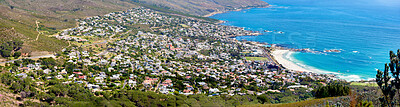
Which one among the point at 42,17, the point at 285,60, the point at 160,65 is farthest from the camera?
the point at 42,17

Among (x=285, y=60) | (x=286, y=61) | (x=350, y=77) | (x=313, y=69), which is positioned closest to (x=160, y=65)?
(x=286, y=61)

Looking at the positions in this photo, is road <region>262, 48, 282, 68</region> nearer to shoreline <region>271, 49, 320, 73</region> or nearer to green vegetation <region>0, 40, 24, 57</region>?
shoreline <region>271, 49, 320, 73</region>

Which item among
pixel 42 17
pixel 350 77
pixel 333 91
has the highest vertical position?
pixel 42 17

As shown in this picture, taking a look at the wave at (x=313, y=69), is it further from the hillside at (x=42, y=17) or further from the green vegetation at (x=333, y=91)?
the hillside at (x=42, y=17)

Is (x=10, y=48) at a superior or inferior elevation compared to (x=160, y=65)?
superior

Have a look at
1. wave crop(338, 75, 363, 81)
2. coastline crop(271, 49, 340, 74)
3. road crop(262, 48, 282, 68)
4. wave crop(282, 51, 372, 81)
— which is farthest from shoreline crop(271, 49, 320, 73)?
wave crop(338, 75, 363, 81)

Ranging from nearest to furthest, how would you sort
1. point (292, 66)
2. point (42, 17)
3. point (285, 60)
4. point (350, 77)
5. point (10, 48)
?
1. point (10, 48)
2. point (350, 77)
3. point (292, 66)
4. point (285, 60)
5. point (42, 17)

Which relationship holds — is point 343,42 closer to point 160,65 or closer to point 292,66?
point 292,66

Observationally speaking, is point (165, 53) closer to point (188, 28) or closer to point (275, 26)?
point (188, 28)

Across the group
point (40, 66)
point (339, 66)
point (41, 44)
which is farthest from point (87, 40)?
point (339, 66)
